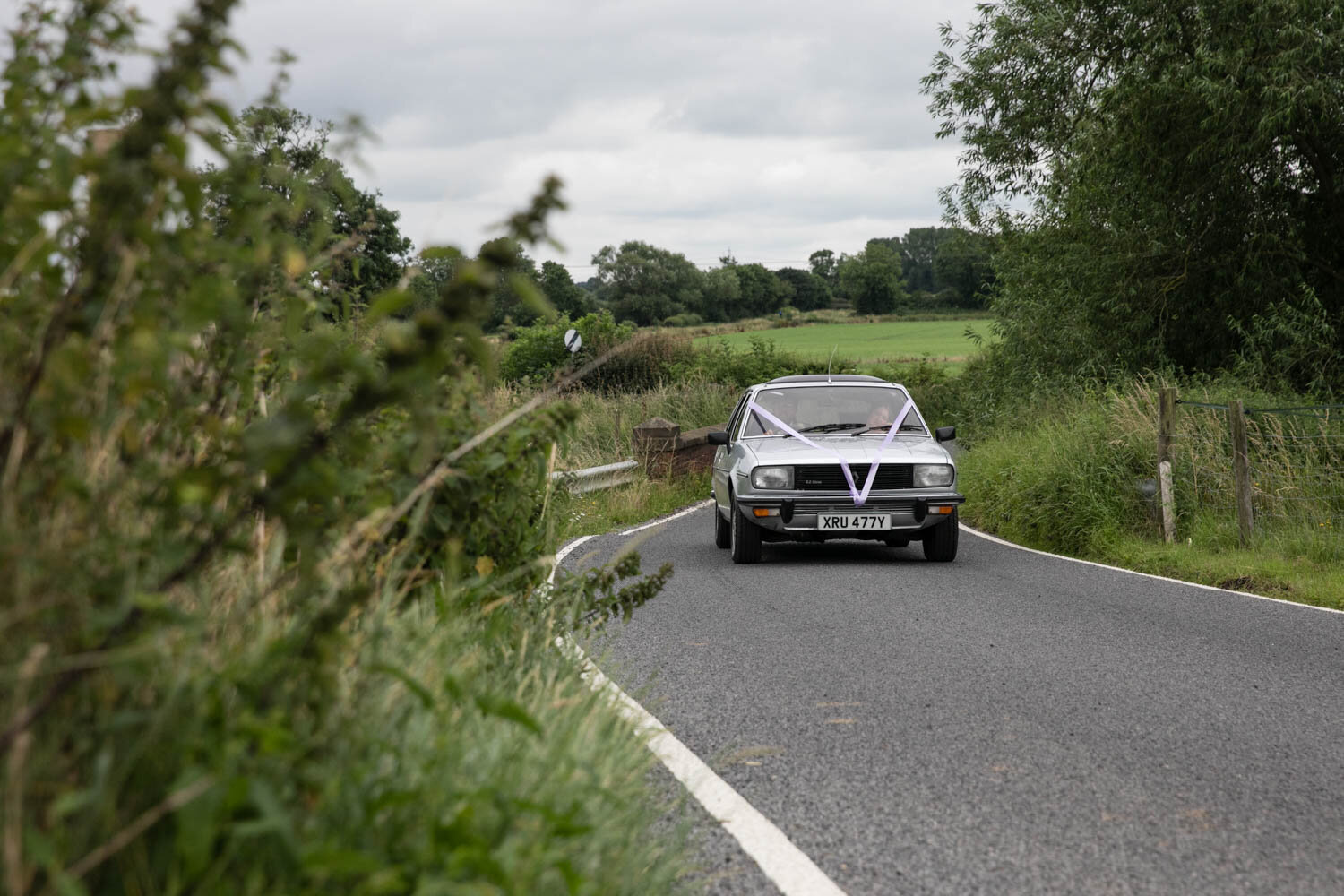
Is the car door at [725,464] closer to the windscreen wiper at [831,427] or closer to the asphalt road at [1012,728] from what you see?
the windscreen wiper at [831,427]

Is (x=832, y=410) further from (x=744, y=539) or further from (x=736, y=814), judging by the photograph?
(x=736, y=814)

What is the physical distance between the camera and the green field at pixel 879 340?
5621cm

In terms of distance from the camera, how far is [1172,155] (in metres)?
19.2

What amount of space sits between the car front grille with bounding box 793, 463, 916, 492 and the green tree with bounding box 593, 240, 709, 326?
9826 centimetres

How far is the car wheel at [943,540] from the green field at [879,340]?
3461 cm

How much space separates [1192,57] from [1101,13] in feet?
6.58

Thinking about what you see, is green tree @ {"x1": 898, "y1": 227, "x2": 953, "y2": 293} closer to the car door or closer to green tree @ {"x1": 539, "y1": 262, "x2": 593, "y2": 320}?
green tree @ {"x1": 539, "y1": 262, "x2": 593, "y2": 320}

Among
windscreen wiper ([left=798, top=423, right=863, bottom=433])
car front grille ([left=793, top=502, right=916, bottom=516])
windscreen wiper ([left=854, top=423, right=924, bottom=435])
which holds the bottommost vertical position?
car front grille ([left=793, top=502, right=916, bottom=516])

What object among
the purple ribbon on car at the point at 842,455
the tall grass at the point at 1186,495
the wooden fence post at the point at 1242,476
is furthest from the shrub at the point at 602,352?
the wooden fence post at the point at 1242,476

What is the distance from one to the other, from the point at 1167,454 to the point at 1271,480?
3.35ft

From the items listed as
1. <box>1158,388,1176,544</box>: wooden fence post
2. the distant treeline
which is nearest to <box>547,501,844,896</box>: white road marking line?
<box>1158,388,1176,544</box>: wooden fence post

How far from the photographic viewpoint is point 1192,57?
725 inches

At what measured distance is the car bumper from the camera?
1102 cm

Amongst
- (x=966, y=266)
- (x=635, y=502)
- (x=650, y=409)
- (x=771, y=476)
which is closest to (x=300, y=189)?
(x=771, y=476)
